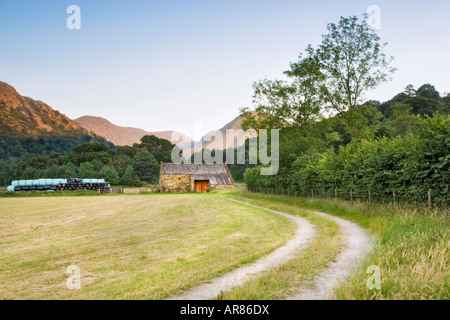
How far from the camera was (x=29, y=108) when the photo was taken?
518ft

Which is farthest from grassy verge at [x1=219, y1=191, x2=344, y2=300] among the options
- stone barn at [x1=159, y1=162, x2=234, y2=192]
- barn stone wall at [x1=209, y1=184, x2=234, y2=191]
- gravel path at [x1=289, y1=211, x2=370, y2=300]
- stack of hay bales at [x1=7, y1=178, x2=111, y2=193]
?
stack of hay bales at [x1=7, y1=178, x2=111, y2=193]

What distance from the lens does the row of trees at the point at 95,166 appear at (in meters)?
82.9

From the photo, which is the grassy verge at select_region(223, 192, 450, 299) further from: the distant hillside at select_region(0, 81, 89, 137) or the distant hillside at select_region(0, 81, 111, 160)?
the distant hillside at select_region(0, 81, 89, 137)

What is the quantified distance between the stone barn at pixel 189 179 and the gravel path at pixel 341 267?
4849 centimetres

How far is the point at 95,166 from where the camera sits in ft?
305

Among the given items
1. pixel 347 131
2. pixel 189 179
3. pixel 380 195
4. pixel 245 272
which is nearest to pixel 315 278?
pixel 245 272

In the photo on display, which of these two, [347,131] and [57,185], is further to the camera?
[57,185]

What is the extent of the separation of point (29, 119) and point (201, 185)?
11740 cm

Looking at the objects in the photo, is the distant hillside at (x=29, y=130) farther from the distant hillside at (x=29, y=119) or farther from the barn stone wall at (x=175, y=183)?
the barn stone wall at (x=175, y=183)

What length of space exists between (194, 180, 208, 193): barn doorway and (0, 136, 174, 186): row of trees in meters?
28.5

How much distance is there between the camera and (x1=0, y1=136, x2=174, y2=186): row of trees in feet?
272

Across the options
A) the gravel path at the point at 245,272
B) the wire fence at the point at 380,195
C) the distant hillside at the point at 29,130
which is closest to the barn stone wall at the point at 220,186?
the wire fence at the point at 380,195

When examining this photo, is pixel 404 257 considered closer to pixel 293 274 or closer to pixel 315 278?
pixel 315 278
